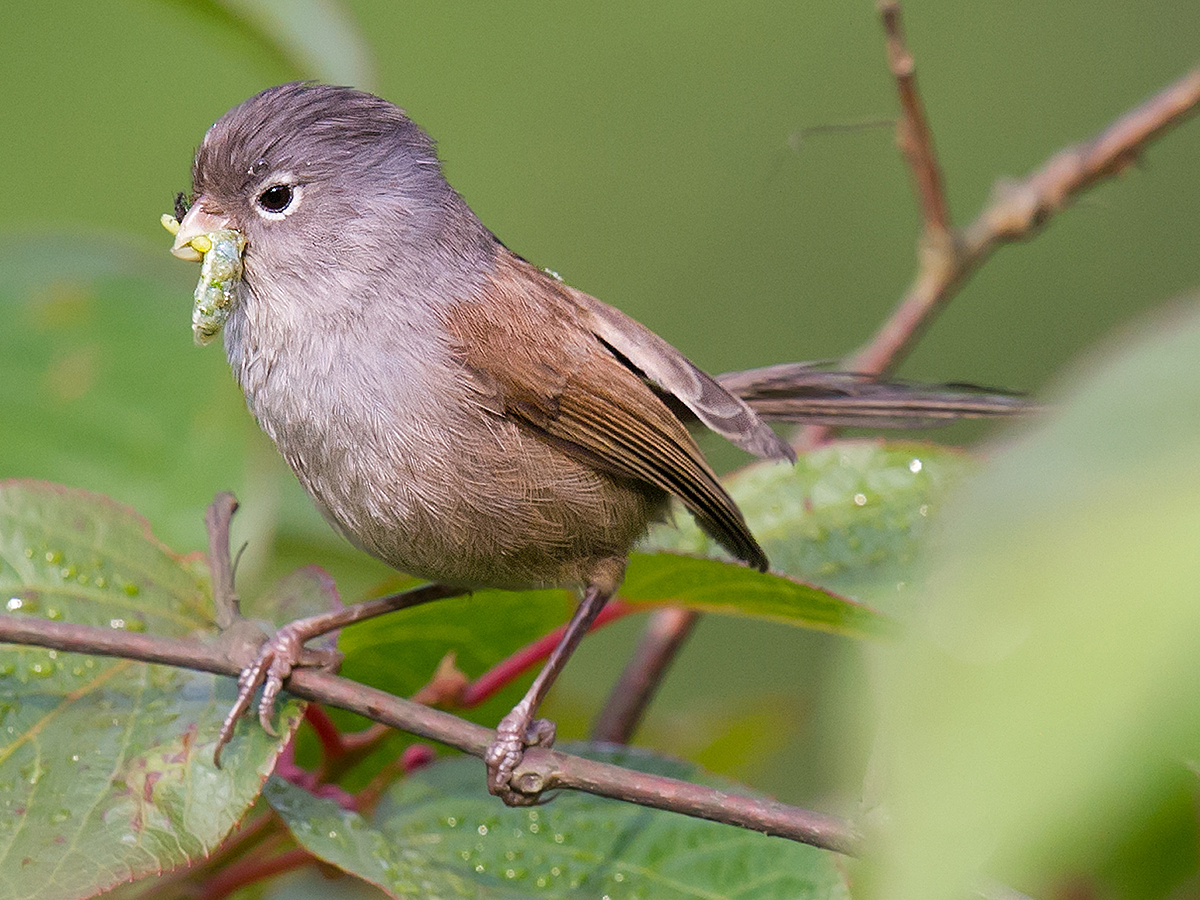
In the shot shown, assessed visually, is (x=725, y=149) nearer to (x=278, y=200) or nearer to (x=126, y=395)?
(x=126, y=395)

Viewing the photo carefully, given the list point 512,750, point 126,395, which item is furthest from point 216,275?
point 512,750

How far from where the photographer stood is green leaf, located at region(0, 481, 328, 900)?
4.90 ft

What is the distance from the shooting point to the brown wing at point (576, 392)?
2.07 meters

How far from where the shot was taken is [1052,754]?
458mm

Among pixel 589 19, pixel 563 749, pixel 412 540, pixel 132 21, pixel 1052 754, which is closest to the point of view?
pixel 1052 754

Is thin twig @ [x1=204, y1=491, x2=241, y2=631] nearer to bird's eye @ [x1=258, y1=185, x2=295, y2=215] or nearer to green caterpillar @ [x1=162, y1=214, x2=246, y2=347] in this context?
green caterpillar @ [x1=162, y1=214, x2=246, y2=347]

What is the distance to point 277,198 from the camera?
208 centimetres

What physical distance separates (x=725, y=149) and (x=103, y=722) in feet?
22.8

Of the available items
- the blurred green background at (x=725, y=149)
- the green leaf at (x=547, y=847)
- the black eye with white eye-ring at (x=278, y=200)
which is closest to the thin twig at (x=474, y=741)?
the green leaf at (x=547, y=847)

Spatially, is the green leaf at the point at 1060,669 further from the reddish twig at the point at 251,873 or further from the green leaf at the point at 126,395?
the green leaf at the point at 126,395

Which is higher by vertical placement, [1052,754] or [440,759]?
[440,759]

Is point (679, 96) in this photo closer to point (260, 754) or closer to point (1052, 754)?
point (260, 754)

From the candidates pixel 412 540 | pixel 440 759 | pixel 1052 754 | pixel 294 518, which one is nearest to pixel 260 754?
pixel 440 759

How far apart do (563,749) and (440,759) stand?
0.21 metres
